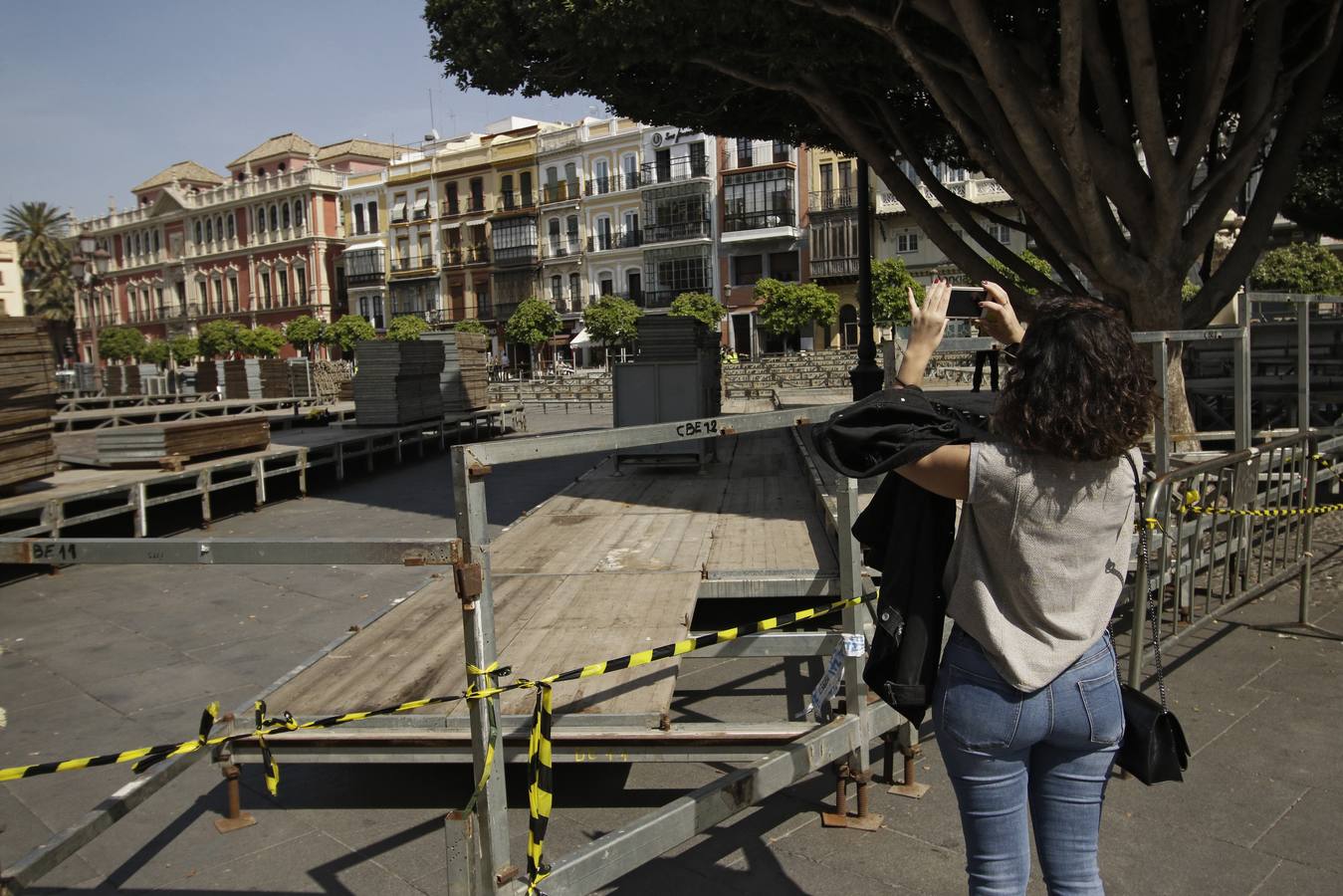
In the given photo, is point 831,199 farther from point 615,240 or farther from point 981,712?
point 981,712

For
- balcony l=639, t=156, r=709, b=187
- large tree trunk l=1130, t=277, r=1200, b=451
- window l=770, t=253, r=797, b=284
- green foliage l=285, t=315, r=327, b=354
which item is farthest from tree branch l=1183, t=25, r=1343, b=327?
green foliage l=285, t=315, r=327, b=354

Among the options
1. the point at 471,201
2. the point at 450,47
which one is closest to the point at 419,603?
the point at 450,47

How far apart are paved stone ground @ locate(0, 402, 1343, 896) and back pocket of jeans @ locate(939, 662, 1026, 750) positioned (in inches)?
59.7

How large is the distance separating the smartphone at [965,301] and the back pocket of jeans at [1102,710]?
46.5 inches

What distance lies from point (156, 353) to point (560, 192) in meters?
31.2

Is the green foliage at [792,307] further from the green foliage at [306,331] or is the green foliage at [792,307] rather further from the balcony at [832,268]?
the green foliage at [306,331]

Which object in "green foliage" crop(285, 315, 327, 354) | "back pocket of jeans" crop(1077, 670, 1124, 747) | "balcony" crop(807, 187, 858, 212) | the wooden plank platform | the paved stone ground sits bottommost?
the paved stone ground

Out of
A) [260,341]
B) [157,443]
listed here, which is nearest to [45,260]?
[260,341]

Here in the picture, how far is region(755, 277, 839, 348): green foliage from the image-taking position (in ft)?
153

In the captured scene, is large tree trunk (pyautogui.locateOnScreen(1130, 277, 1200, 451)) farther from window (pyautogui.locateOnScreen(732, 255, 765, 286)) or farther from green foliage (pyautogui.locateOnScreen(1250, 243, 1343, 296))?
window (pyautogui.locateOnScreen(732, 255, 765, 286))

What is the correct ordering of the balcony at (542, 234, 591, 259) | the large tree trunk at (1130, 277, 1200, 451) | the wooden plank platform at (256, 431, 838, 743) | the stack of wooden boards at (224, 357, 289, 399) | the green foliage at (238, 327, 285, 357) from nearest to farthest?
1. the wooden plank platform at (256, 431, 838, 743)
2. the large tree trunk at (1130, 277, 1200, 451)
3. the stack of wooden boards at (224, 357, 289, 399)
4. the green foliage at (238, 327, 285, 357)
5. the balcony at (542, 234, 591, 259)

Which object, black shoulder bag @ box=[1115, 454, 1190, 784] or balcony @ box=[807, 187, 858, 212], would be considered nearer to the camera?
black shoulder bag @ box=[1115, 454, 1190, 784]

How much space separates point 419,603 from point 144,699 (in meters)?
1.85

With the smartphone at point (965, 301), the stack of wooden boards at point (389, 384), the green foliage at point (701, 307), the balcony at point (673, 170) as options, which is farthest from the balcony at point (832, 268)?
the smartphone at point (965, 301)
